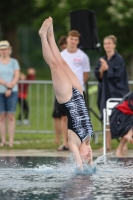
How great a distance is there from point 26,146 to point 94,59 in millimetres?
31445

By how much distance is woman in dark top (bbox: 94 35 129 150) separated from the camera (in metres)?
15.4

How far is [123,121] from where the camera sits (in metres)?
13.9

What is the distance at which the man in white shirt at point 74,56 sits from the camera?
1520 centimetres

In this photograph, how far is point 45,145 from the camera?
1595 centimetres

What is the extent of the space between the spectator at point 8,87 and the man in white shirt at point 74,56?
1.04 m

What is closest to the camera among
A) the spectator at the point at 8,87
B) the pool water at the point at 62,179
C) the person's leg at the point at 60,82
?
the pool water at the point at 62,179

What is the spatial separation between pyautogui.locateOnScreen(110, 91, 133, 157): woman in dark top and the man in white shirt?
1.64m

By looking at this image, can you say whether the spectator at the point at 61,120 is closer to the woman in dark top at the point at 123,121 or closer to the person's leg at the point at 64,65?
the woman in dark top at the point at 123,121

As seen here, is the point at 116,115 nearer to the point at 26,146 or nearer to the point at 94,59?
the point at 26,146

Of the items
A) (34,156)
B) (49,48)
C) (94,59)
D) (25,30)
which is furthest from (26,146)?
(25,30)

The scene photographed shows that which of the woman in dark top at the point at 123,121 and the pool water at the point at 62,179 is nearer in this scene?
the pool water at the point at 62,179

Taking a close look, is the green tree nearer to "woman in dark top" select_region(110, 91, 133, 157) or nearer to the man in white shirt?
the man in white shirt

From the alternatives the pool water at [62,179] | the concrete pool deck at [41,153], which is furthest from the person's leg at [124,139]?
the pool water at [62,179]

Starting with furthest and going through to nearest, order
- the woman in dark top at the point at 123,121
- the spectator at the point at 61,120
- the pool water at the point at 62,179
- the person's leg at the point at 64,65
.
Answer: the spectator at the point at 61,120 → the woman in dark top at the point at 123,121 → the person's leg at the point at 64,65 → the pool water at the point at 62,179
